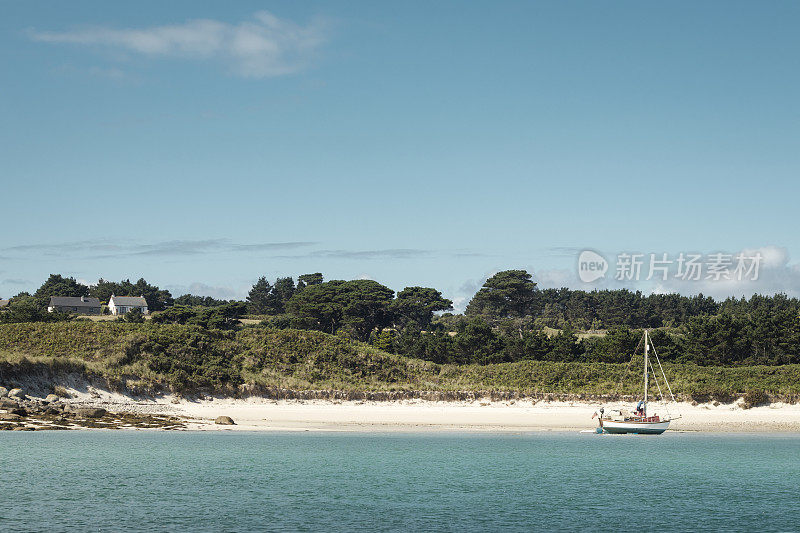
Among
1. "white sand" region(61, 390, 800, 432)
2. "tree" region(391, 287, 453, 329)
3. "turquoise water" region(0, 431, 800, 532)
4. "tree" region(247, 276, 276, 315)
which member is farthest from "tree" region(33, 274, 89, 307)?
"turquoise water" region(0, 431, 800, 532)

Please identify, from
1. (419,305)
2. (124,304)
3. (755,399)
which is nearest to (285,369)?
(755,399)

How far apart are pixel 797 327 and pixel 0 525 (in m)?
72.6

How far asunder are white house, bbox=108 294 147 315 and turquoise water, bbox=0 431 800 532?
113948mm

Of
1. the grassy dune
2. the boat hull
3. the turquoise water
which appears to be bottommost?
the turquoise water

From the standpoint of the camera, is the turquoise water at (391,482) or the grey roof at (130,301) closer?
the turquoise water at (391,482)

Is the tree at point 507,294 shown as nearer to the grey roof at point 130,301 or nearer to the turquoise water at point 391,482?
the grey roof at point 130,301

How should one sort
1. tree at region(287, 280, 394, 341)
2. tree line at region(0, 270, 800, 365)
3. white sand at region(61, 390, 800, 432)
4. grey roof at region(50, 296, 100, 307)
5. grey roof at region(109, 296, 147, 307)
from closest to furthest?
white sand at region(61, 390, 800, 432), tree line at region(0, 270, 800, 365), tree at region(287, 280, 394, 341), grey roof at region(50, 296, 100, 307), grey roof at region(109, 296, 147, 307)

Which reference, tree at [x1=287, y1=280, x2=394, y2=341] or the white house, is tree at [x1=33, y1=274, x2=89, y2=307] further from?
tree at [x1=287, y1=280, x2=394, y2=341]

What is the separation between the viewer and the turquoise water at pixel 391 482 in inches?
1055

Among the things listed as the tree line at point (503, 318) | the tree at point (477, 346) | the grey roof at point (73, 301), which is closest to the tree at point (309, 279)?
the tree line at point (503, 318)

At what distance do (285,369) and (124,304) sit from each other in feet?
331

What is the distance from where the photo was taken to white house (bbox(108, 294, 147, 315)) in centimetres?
15700

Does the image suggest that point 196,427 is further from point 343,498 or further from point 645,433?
point 645,433

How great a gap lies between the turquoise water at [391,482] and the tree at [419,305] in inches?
3041
